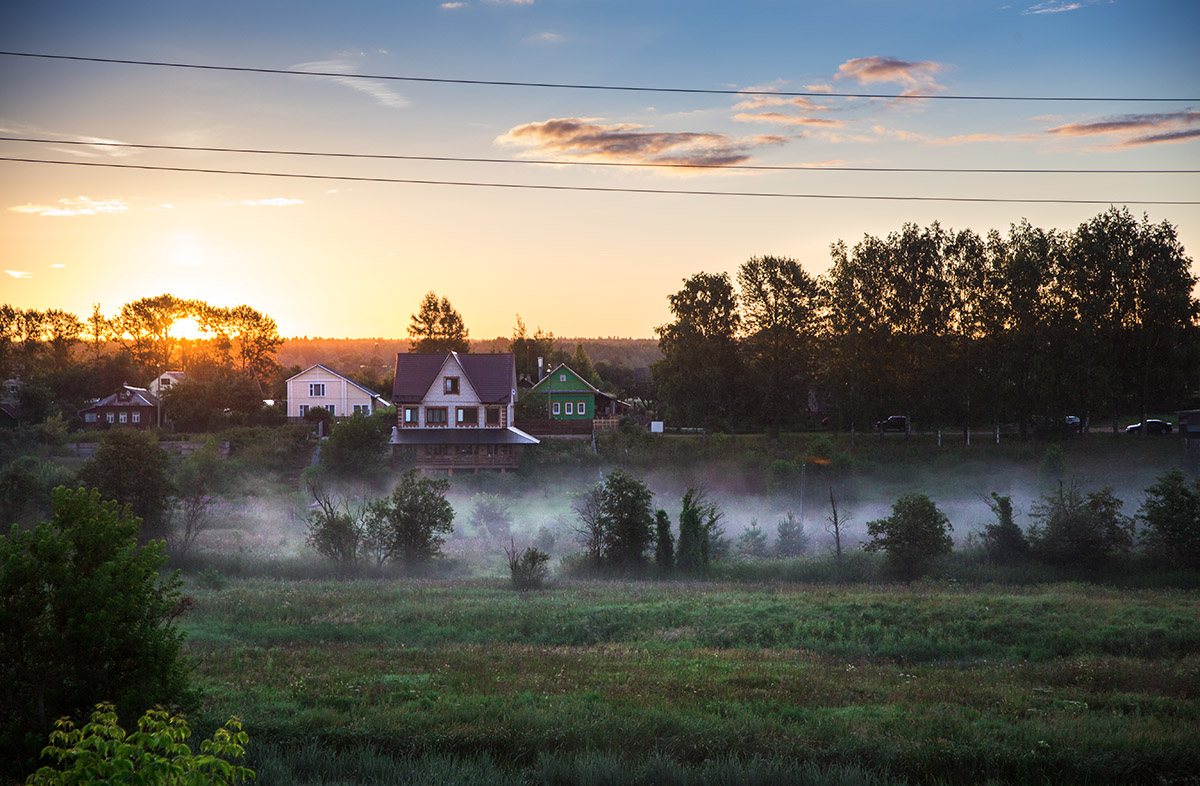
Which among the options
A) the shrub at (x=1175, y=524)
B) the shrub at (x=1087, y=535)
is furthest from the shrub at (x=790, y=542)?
the shrub at (x=1175, y=524)

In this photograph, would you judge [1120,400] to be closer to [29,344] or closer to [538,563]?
[538,563]

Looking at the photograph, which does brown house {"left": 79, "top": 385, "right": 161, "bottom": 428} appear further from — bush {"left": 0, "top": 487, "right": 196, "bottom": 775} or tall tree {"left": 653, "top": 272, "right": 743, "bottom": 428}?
bush {"left": 0, "top": 487, "right": 196, "bottom": 775}

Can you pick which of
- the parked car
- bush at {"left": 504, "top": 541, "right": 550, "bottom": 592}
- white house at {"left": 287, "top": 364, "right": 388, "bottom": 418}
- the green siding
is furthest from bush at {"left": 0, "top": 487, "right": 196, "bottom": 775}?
→ the parked car

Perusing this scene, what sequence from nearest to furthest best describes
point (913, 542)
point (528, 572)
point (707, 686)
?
point (707, 686), point (528, 572), point (913, 542)

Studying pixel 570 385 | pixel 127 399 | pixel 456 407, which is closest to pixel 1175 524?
pixel 456 407

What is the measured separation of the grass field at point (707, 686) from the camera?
9336 mm

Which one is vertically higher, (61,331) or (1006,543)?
(61,331)

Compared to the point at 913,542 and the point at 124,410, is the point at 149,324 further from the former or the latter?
the point at 913,542

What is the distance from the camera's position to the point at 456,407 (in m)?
55.8

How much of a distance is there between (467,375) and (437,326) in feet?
108

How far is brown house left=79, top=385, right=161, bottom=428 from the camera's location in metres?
71.1

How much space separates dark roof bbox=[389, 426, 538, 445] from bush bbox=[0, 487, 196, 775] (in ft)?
142

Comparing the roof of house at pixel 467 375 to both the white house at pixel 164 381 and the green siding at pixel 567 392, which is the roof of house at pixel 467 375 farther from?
the white house at pixel 164 381

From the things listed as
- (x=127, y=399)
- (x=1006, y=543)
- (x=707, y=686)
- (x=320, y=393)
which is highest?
(x=127, y=399)
